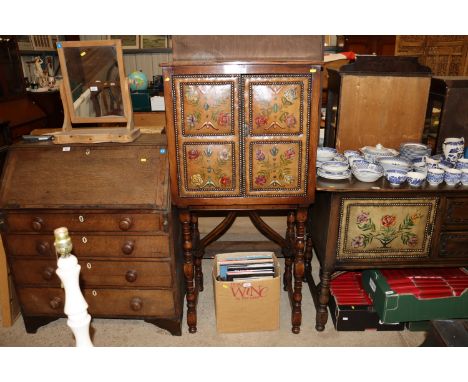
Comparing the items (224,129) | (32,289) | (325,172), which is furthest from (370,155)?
(32,289)

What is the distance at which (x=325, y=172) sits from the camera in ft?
7.98

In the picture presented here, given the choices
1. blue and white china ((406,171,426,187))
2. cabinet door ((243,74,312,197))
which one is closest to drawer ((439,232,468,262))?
blue and white china ((406,171,426,187))

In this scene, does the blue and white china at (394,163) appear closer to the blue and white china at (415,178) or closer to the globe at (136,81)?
the blue and white china at (415,178)

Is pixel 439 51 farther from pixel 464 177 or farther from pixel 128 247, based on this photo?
pixel 128 247

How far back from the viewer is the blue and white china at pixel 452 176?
232cm

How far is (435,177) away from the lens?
2322 millimetres

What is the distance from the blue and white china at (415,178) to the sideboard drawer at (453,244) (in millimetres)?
394

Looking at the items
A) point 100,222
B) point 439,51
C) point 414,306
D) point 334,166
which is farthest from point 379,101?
point 439,51

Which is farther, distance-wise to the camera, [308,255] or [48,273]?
[308,255]

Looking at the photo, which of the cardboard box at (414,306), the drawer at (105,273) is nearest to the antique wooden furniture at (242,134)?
the drawer at (105,273)

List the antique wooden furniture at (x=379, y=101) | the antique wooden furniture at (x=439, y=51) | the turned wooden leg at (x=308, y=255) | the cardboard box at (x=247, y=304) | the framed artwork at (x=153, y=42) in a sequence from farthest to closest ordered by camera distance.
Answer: the framed artwork at (x=153, y=42) < the antique wooden furniture at (x=439, y=51) < the turned wooden leg at (x=308, y=255) < the antique wooden furniture at (x=379, y=101) < the cardboard box at (x=247, y=304)

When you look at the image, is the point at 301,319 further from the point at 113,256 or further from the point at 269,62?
the point at 269,62

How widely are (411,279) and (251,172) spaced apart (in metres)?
1.38

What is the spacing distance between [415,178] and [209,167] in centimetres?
126
